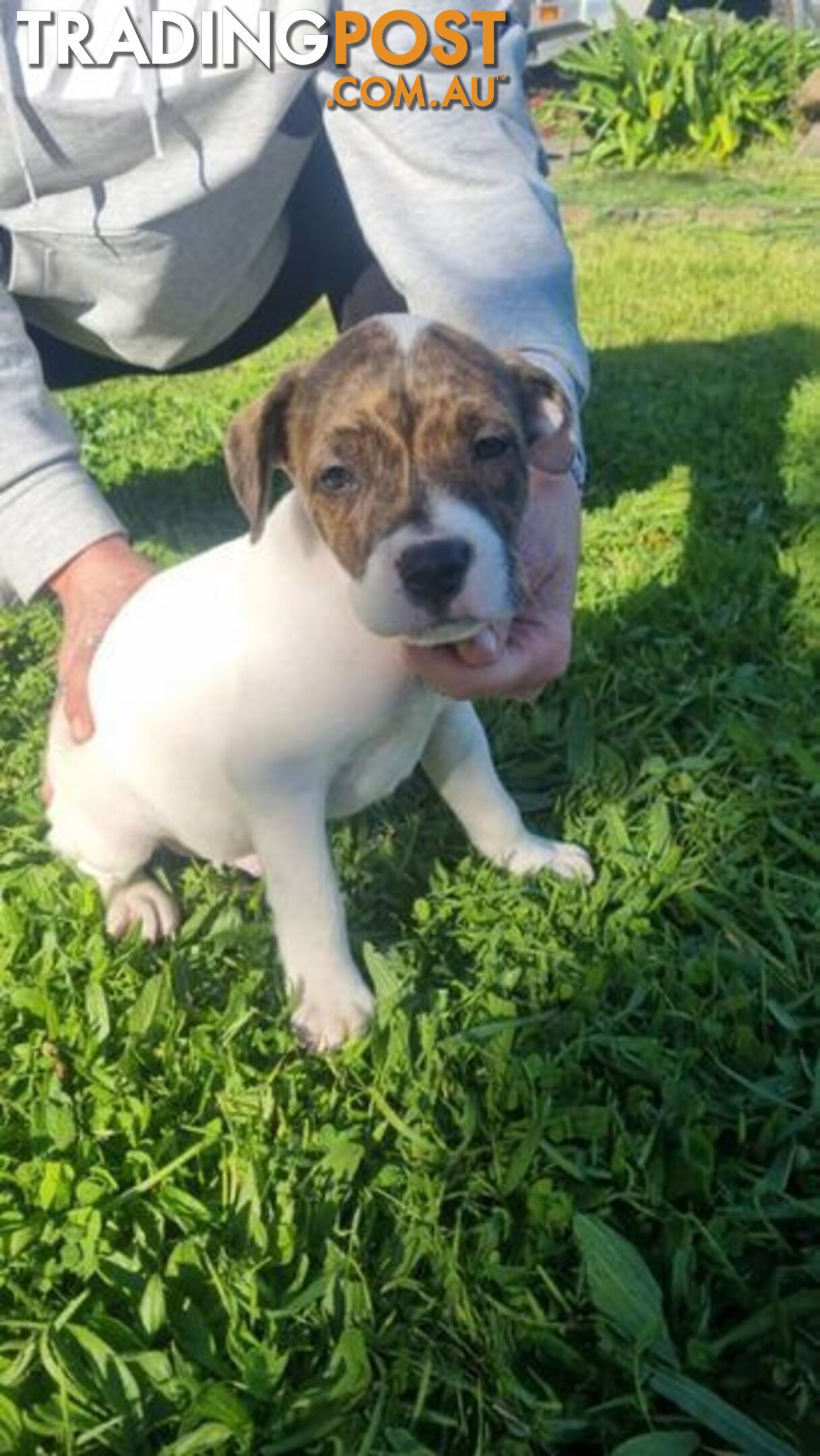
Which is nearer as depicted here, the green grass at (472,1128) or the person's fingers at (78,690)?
the green grass at (472,1128)

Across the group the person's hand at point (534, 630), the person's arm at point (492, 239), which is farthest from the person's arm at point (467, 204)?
the person's hand at point (534, 630)

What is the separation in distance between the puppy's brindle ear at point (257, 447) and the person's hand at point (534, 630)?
364 mm

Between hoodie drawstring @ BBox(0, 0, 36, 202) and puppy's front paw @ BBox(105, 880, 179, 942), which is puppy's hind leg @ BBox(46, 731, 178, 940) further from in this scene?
hoodie drawstring @ BBox(0, 0, 36, 202)

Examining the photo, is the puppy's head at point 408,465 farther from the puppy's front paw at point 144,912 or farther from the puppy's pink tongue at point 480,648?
the puppy's front paw at point 144,912

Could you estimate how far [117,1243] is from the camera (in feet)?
6.07

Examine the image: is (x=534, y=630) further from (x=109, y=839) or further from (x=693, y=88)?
(x=693, y=88)

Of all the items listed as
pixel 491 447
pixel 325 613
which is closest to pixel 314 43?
pixel 491 447

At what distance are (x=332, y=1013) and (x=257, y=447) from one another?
3.11 ft

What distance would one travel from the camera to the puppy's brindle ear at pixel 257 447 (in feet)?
7.43

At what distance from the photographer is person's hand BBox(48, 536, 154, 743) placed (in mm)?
2641

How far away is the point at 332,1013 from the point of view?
226cm

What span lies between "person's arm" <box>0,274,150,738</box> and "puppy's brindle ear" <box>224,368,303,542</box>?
0.53 metres

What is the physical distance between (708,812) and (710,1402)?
4.26 feet

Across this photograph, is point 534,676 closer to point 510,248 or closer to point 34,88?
point 510,248
